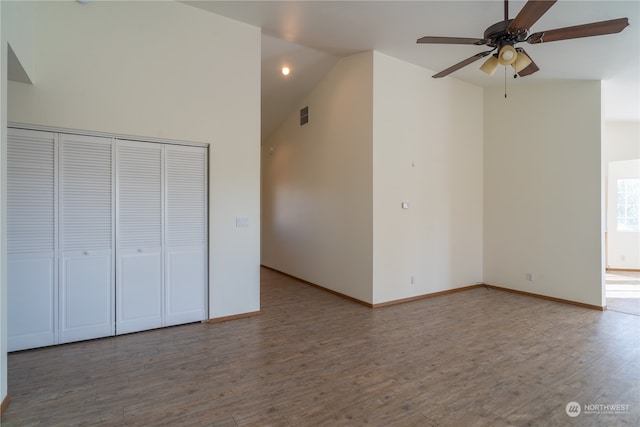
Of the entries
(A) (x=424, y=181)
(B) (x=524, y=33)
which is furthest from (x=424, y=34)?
(A) (x=424, y=181)

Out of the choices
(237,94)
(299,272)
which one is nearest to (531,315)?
(299,272)

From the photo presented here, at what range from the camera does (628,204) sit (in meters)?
7.44

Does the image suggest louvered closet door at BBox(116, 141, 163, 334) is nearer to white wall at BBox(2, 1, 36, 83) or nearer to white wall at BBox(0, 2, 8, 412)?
white wall at BBox(2, 1, 36, 83)

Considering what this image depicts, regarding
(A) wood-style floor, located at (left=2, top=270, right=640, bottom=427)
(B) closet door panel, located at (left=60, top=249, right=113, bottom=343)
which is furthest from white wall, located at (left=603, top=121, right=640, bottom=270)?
(B) closet door panel, located at (left=60, top=249, right=113, bottom=343)

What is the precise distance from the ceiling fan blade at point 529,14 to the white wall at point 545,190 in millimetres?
3310

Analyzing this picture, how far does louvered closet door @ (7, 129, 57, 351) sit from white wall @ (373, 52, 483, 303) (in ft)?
12.2

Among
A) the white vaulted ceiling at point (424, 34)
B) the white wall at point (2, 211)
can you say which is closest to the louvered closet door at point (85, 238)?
the white wall at point (2, 211)

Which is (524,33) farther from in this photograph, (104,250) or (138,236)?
(104,250)

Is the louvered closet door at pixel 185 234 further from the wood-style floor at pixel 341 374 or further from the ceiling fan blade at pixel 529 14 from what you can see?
the ceiling fan blade at pixel 529 14

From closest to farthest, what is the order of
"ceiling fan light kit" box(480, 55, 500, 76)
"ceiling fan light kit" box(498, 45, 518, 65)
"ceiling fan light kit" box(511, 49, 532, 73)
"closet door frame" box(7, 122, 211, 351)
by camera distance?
"ceiling fan light kit" box(498, 45, 518, 65) < "ceiling fan light kit" box(511, 49, 532, 73) < "ceiling fan light kit" box(480, 55, 500, 76) < "closet door frame" box(7, 122, 211, 351)

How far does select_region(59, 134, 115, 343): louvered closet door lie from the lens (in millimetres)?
3182

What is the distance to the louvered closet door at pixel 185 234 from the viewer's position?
12.1 feet

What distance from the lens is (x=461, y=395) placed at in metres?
2.38

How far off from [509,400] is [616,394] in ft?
2.90
